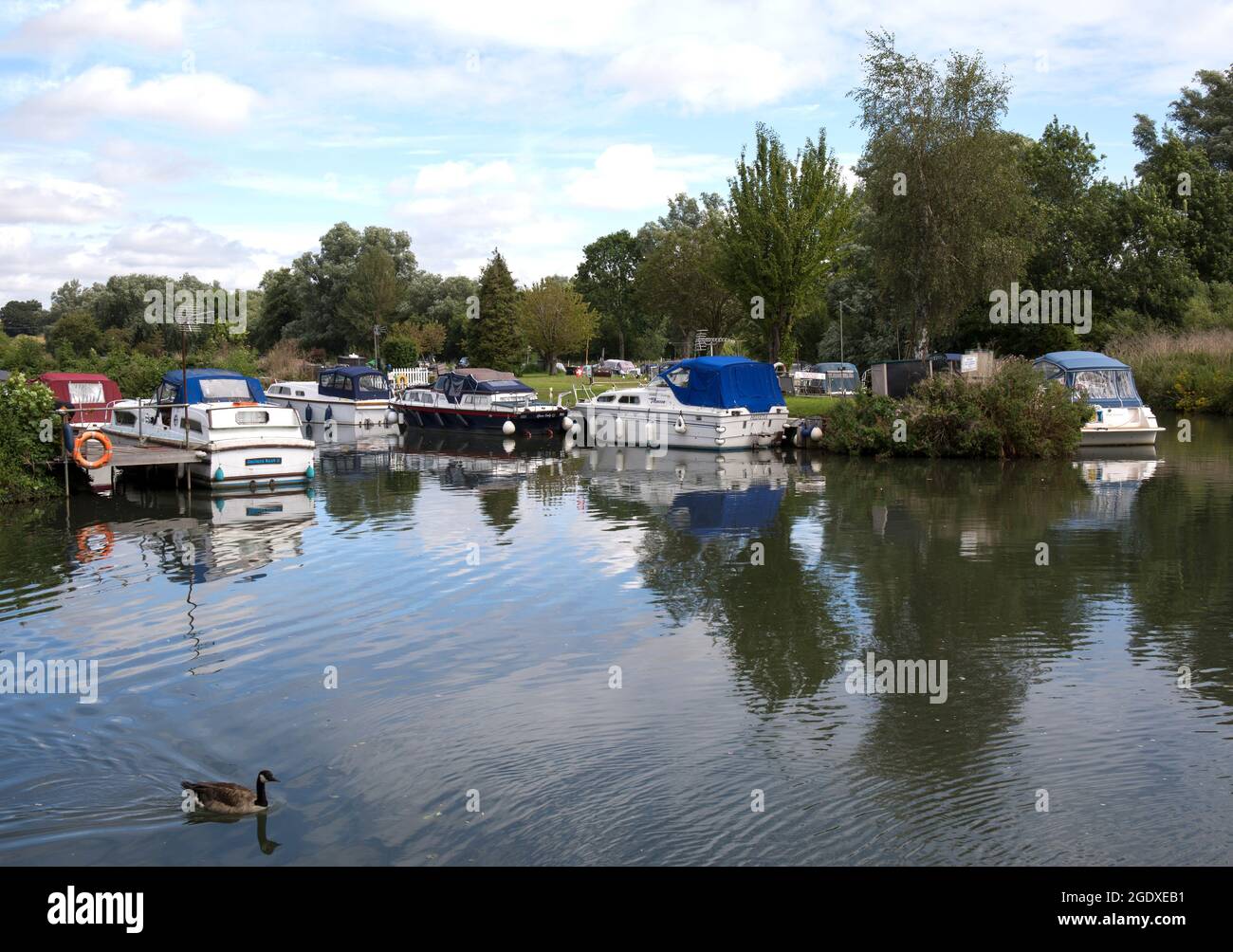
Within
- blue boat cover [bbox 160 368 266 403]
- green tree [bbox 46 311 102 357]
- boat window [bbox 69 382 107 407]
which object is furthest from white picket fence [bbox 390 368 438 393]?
blue boat cover [bbox 160 368 266 403]

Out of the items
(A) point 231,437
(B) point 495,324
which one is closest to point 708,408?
(A) point 231,437

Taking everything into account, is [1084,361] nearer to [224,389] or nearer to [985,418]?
[985,418]

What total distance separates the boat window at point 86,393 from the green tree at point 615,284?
65.3 meters

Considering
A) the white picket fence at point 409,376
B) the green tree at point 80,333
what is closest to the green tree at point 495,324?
the white picket fence at point 409,376

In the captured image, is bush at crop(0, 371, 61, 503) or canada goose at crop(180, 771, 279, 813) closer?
canada goose at crop(180, 771, 279, 813)

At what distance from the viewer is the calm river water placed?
8.04 metres

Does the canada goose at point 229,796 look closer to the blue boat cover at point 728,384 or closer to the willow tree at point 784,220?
the blue boat cover at point 728,384

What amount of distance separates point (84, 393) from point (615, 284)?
70.1 m

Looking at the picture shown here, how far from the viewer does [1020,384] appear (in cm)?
3100

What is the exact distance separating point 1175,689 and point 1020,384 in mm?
21517

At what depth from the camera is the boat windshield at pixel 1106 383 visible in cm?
3438

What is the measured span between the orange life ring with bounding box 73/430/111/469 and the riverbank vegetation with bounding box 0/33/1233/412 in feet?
70.1

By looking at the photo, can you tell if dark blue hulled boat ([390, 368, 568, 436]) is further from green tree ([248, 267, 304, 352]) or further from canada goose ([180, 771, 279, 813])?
green tree ([248, 267, 304, 352])
